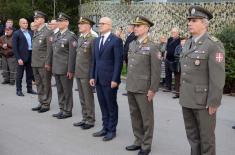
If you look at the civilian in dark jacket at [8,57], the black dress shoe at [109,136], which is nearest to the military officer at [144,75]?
the black dress shoe at [109,136]

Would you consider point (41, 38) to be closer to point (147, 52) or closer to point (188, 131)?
point (147, 52)

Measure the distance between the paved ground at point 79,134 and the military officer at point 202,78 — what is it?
1304 mm

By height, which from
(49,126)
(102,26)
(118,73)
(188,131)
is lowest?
(49,126)

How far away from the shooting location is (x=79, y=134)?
24.7 ft

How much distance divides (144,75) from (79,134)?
1970 millimetres

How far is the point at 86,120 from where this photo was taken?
8016 millimetres

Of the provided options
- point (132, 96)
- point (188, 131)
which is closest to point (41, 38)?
point (132, 96)

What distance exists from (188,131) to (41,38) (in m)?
4.66

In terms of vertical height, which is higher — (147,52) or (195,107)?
(147,52)

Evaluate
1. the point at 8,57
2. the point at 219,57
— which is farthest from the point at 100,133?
the point at 8,57

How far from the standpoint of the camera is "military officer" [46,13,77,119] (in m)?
8.14

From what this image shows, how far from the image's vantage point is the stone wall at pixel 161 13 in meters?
15.1

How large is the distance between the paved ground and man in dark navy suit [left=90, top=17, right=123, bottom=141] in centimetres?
46

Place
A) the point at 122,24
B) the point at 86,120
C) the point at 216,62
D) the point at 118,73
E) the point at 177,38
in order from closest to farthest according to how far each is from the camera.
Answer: the point at 216,62 → the point at 118,73 → the point at 86,120 → the point at 177,38 → the point at 122,24
